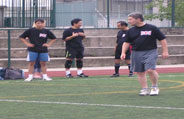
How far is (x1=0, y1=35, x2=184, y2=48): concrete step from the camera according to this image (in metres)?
24.1

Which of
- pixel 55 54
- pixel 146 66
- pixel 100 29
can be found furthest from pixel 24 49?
pixel 146 66

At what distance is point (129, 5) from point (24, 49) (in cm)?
588

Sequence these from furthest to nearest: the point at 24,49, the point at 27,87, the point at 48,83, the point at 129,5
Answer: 1. the point at 129,5
2. the point at 24,49
3. the point at 48,83
4. the point at 27,87

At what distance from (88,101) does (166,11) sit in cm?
1811

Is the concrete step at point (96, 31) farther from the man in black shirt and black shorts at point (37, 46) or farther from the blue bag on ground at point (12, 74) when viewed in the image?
the man in black shirt and black shorts at point (37, 46)

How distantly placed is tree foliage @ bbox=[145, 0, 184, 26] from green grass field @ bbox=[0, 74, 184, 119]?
11.9 metres

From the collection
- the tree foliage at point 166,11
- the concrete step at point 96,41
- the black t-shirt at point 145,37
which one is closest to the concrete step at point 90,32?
the concrete step at point 96,41

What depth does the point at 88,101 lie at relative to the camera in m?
11.5

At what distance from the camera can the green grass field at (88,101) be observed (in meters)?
9.68

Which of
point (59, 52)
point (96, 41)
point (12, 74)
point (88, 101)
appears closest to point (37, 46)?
point (12, 74)

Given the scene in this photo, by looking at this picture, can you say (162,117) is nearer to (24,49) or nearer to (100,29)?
(24,49)

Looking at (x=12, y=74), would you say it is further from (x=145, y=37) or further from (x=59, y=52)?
(x=145, y=37)

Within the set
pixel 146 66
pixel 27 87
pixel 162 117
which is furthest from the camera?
pixel 27 87

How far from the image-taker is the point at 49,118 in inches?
366
